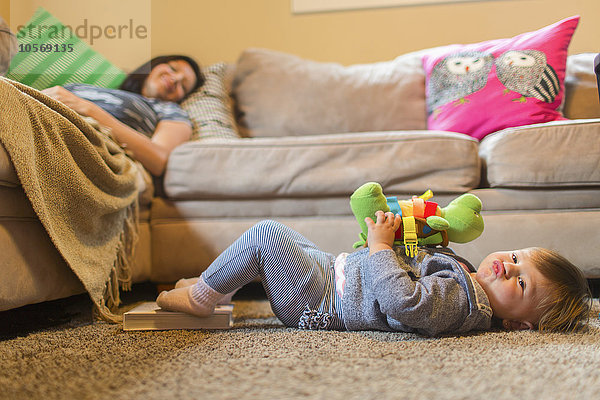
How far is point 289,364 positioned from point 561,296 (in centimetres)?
54

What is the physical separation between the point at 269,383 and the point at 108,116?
3.37 ft

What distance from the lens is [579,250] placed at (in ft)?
4.10

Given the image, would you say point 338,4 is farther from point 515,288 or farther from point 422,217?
point 515,288

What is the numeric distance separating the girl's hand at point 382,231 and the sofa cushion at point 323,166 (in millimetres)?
421

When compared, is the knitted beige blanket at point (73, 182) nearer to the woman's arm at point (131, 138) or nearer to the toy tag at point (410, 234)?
the woman's arm at point (131, 138)

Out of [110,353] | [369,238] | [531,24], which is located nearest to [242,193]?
[369,238]

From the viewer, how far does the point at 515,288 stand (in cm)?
89

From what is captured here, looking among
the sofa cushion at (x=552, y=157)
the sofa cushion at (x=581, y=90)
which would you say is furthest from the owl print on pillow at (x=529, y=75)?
the sofa cushion at (x=552, y=157)

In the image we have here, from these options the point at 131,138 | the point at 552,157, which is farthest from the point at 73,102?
the point at 552,157

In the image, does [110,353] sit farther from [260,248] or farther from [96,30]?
[96,30]

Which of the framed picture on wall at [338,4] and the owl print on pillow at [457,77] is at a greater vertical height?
the framed picture on wall at [338,4]

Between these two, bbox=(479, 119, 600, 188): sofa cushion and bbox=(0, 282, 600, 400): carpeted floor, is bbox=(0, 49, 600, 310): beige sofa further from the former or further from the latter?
bbox=(0, 282, 600, 400): carpeted floor

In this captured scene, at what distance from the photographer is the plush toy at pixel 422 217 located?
909 millimetres

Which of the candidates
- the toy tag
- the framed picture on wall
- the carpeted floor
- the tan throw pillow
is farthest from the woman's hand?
the framed picture on wall
